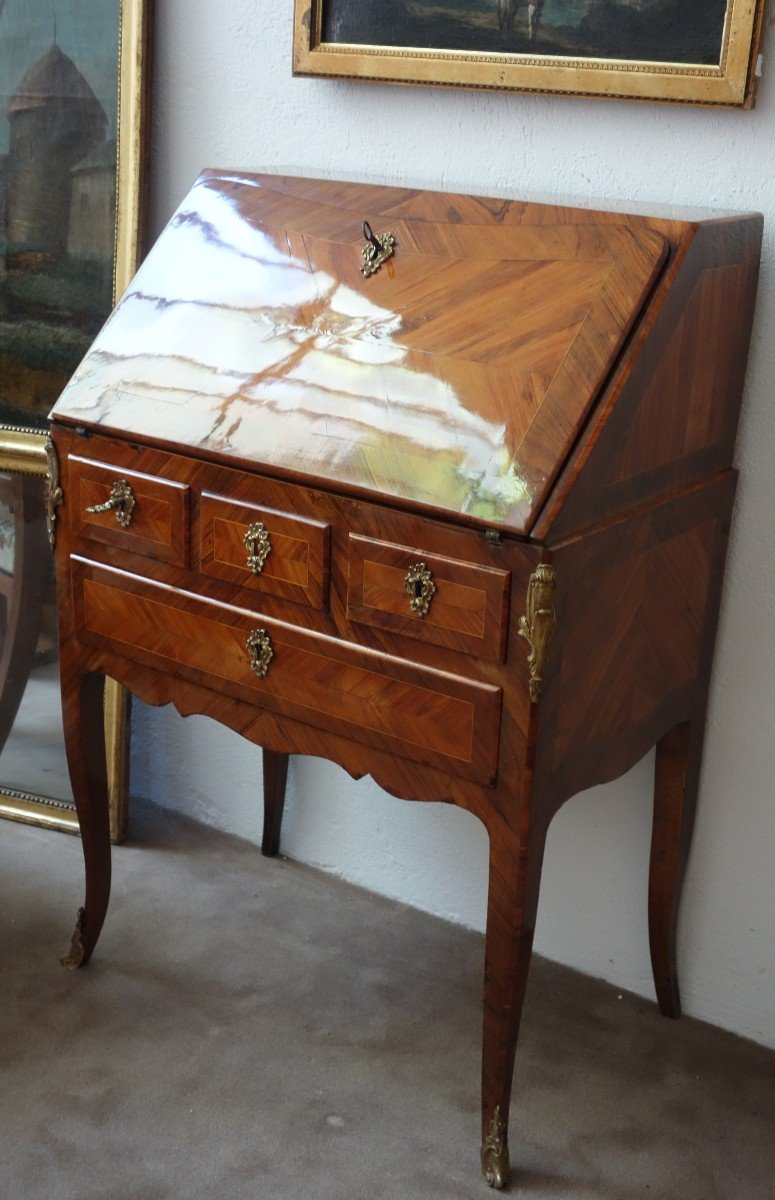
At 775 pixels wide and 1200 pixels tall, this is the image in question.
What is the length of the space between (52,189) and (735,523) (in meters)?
1.58

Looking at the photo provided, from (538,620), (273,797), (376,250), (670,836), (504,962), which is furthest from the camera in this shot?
(273,797)

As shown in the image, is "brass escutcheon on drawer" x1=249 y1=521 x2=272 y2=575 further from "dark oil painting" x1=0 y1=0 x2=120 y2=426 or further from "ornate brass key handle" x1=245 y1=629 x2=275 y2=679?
"dark oil painting" x1=0 y1=0 x2=120 y2=426

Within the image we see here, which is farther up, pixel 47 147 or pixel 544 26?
pixel 544 26

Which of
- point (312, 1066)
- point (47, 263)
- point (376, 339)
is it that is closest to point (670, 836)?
point (312, 1066)

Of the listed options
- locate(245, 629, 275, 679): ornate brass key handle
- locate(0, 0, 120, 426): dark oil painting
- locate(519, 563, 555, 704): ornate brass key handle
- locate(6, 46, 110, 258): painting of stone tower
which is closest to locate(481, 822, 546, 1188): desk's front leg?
locate(519, 563, 555, 704): ornate brass key handle

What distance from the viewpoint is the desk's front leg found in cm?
185

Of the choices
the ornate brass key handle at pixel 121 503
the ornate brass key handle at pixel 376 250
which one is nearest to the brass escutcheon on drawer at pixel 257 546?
the ornate brass key handle at pixel 121 503

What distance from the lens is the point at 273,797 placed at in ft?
9.66

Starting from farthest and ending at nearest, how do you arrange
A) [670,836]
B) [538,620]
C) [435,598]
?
1. [670,836]
2. [435,598]
3. [538,620]

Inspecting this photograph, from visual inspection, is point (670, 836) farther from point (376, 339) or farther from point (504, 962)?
point (376, 339)

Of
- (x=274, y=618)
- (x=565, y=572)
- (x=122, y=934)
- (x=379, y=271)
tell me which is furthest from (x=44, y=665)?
(x=565, y=572)

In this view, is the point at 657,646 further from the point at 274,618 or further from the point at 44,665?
the point at 44,665

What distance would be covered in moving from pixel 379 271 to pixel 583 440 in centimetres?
49

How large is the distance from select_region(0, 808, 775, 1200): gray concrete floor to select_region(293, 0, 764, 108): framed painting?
1.63 metres
